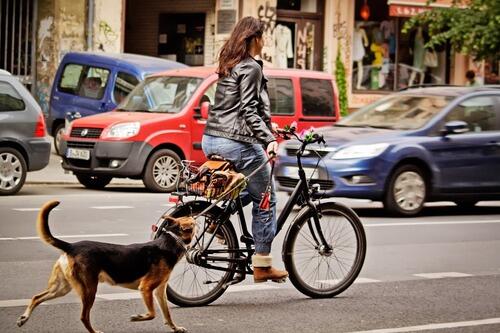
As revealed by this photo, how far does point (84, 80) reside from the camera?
73.5 ft

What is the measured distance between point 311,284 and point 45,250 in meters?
3.15

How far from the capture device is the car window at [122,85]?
21531 mm

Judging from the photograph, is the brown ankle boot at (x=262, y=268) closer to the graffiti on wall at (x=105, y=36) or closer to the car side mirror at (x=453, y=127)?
the car side mirror at (x=453, y=127)

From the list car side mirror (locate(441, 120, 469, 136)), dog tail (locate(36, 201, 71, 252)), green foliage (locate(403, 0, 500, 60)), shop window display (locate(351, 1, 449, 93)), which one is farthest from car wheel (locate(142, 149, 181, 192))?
shop window display (locate(351, 1, 449, 93))

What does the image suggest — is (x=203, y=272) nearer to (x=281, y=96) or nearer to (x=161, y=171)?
(x=161, y=171)

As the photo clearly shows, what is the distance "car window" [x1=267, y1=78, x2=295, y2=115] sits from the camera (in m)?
19.5

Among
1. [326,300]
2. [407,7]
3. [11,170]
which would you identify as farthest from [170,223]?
[407,7]

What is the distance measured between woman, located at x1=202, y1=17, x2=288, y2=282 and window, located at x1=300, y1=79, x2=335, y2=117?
37.7 ft

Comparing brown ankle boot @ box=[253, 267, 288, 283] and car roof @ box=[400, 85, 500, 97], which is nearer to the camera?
brown ankle boot @ box=[253, 267, 288, 283]

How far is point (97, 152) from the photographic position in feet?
57.9

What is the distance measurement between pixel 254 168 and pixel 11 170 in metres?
8.85

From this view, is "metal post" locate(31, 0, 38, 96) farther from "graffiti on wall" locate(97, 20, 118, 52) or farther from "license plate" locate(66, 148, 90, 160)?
"license plate" locate(66, 148, 90, 160)

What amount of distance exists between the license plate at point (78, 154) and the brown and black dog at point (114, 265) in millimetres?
10488

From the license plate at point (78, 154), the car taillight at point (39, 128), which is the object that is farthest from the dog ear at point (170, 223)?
the license plate at point (78, 154)
